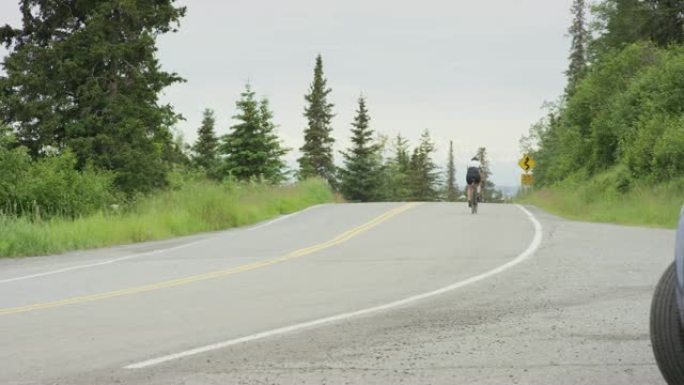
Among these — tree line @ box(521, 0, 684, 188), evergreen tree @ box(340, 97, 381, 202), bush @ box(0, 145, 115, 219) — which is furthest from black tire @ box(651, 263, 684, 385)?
evergreen tree @ box(340, 97, 381, 202)

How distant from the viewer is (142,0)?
31.8 m

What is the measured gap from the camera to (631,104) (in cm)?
3328

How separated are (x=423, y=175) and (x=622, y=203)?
90.3 metres

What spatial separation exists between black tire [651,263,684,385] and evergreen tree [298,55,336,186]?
250 ft

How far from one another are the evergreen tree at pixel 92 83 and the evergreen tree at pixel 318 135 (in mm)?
49861

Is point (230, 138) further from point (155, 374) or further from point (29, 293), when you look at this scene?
point (155, 374)

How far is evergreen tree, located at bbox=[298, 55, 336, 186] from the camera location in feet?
272

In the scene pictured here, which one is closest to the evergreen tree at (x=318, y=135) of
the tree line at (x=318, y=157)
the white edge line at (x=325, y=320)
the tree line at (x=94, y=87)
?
the tree line at (x=318, y=157)

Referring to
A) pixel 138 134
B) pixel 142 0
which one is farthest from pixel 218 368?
pixel 142 0

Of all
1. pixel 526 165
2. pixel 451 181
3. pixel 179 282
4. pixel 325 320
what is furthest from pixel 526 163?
pixel 451 181

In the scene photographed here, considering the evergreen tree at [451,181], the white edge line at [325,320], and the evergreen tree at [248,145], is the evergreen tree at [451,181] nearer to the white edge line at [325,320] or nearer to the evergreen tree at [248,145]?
the evergreen tree at [248,145]

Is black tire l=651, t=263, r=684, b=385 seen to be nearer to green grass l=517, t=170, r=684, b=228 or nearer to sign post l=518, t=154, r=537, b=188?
green grass l=517, t=170, r=684, b=228

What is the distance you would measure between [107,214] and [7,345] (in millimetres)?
13291

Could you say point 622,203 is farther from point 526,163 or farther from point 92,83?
point 526,163
